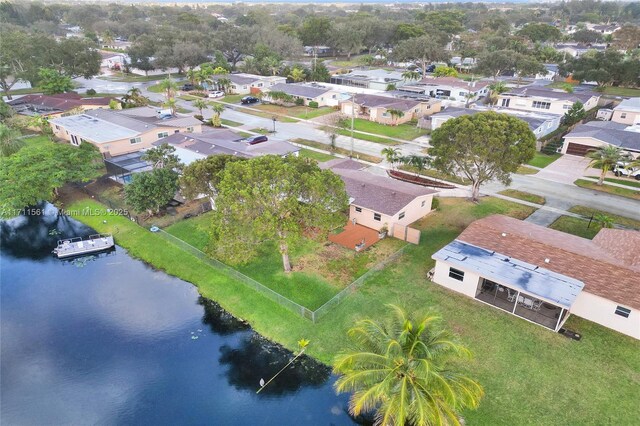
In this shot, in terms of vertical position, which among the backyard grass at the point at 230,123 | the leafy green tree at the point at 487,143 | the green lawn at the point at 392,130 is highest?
the leafy green tree at the point at 487,143

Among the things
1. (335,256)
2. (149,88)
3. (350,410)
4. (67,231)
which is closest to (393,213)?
(335,256)

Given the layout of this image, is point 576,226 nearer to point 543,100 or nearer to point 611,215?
point 611,215

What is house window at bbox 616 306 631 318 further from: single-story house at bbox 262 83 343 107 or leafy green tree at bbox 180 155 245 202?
single-story house at bbox 262 83 343 107

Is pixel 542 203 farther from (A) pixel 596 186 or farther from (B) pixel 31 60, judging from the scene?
(B) pixel 31 60

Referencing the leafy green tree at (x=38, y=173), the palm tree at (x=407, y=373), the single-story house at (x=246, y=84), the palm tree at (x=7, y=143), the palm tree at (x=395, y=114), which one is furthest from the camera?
the single-story house at (x=246, y=84)

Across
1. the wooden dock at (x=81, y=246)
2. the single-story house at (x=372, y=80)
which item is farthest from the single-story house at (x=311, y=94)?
the wooden dock at (x=81, y=246)

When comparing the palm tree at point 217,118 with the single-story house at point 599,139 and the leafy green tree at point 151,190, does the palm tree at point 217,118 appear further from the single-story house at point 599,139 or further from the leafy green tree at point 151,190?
the single-story house at point 599,139
